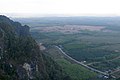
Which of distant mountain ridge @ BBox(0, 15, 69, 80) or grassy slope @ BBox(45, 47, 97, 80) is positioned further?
grassy slope @ BBox(45, 47, 97, 80)

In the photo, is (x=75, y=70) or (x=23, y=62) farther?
(x=75, y=70)

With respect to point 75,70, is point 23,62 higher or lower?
higher

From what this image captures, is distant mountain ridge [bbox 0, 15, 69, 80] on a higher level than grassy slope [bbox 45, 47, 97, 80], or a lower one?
higher

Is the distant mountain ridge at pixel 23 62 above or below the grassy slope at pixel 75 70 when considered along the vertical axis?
above

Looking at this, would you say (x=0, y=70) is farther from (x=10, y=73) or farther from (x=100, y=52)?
(x=100, y=52)

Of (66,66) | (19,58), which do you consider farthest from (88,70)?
(19,58)

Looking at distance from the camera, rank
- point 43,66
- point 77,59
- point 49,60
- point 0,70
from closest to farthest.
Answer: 1. point 0,70
2. point 43,66
3. point 49,60
4. point 77,59

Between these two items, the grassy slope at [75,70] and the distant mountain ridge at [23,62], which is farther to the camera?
the grassy slope at [75,70]

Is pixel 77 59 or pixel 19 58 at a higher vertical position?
pixel 19 58
